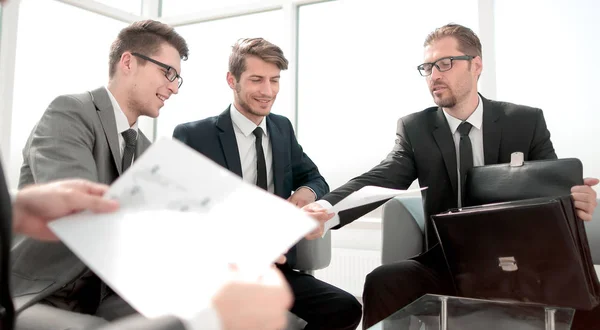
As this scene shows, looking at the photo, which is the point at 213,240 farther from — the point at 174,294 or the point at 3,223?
the point at 3,223

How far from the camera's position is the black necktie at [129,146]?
70.1 inches

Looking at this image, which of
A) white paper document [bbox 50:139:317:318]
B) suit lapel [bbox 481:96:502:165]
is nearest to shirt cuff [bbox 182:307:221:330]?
white paper document [bbox 50:139:317:318]

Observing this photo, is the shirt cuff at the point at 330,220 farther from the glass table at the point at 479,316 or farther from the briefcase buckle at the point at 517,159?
the briefcase buckle at the point at 517,159

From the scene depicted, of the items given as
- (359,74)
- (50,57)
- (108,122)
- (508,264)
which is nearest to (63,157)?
(108,122)

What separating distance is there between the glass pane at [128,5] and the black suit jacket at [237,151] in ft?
10.1

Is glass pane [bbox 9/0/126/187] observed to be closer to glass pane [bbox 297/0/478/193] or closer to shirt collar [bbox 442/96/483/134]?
glass pane [bbox 297/0/478/193]

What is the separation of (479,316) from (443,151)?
915 mm

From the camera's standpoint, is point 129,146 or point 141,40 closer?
point 129,146

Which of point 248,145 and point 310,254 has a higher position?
point 248,145

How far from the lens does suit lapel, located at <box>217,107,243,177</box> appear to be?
2.31m

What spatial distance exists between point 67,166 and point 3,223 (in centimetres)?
85

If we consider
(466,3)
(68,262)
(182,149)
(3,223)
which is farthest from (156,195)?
(466,3)

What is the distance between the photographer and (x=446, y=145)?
2.28m

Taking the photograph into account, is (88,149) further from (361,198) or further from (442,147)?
(442,147)
